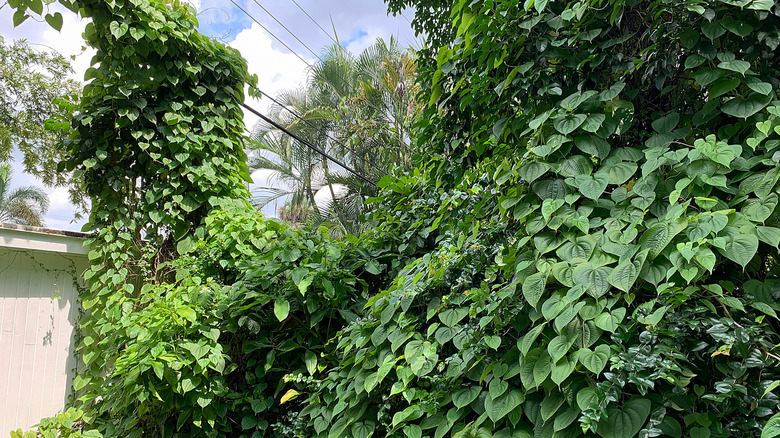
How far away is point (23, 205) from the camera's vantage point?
1411cm

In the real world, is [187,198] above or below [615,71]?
above

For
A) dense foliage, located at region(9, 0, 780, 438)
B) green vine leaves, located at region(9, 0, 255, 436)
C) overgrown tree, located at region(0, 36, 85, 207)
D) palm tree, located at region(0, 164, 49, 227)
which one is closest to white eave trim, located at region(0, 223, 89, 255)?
green vine leaves, located at region(9, 0, 255, 436)

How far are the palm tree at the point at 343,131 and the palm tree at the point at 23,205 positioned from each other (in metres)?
8.13

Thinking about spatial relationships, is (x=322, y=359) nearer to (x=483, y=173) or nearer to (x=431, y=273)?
(x=431, y=273)

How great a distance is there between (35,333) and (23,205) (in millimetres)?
14258

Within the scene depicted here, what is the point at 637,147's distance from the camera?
66.1 inches

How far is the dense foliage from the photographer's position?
1.24 meters

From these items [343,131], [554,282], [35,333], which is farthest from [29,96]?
[554,282]

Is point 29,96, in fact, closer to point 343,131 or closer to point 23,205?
point 343,131

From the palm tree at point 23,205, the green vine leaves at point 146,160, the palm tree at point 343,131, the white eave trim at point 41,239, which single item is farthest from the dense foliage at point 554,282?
the palm tree at point 23,205

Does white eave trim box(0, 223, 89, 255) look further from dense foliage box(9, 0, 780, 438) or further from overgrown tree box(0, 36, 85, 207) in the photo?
overgrown tree box(0, 36, 85, 207)

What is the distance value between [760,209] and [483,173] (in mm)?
1307

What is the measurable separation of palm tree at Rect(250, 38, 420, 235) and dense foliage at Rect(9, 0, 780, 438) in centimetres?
690

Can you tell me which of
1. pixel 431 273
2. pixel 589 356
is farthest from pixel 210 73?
pixel 589 356
